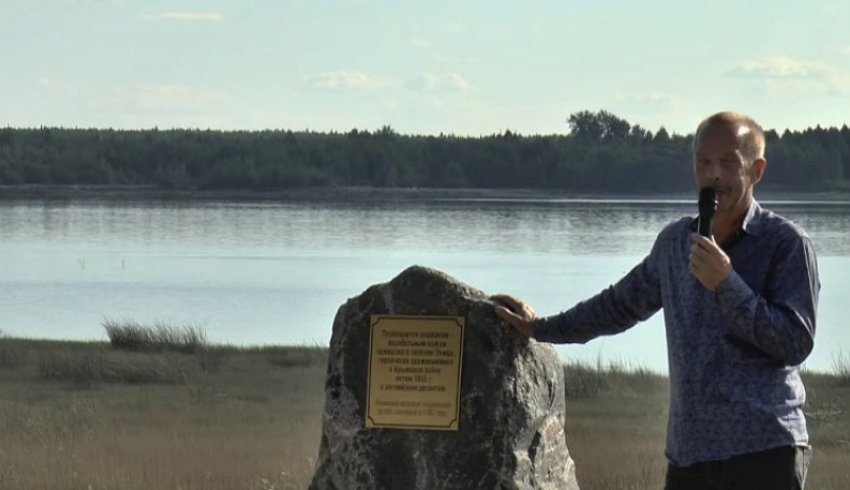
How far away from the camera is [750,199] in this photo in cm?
437

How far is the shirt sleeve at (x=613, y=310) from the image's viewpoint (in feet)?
15.6

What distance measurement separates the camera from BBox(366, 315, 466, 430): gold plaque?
6.22 m

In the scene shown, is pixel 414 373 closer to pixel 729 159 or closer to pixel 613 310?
pixel 613 310

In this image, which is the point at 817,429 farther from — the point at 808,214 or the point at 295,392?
the point at 808,214

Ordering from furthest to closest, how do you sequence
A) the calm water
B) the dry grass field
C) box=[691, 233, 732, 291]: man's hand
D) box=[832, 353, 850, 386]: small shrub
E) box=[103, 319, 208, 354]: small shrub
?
Result: the calm water → box=[103, 319, 208, 354]: small shrub → box=[832, 353, 850, 386]: small shrub → the dry grass field → box=[691, 233, 732, 291]: man's hand

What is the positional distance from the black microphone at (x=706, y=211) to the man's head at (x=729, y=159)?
6cm

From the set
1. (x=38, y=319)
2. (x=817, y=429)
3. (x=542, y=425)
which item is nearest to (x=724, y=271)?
(x=542, y=425)

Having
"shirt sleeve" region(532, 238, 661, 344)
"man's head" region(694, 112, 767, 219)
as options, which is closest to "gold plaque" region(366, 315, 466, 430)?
"shirt sleeve" region(532, 238, 661, 344)

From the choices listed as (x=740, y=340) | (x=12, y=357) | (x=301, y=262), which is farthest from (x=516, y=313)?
(x=301, y=262)

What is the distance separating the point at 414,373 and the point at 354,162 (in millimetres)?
68968

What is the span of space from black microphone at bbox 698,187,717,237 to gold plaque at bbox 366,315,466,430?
2.12 m

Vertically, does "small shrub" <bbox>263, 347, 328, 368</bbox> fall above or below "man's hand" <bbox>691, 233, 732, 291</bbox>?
below

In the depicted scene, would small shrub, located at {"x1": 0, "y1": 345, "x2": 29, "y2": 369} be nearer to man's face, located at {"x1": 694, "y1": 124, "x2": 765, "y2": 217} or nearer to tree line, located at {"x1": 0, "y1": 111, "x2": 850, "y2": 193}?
man's face, located at {"x1": 694, "y1": 124, "x2": 765, "y2": 217}

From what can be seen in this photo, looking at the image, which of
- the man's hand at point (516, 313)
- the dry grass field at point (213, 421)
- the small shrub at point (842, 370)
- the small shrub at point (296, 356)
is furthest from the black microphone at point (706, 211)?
the small shrub at point (296, 356)
